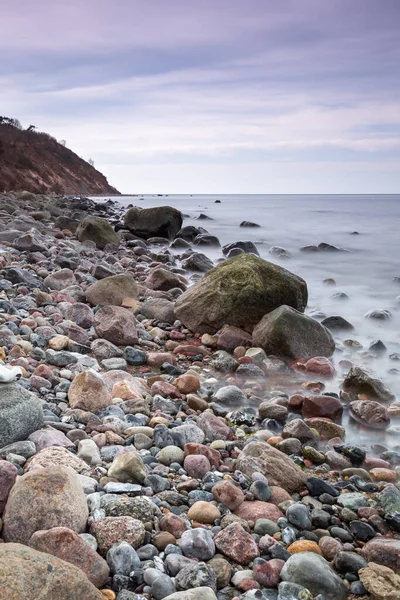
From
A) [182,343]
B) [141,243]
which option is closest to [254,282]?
[182,343]

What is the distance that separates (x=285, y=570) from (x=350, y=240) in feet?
76.4

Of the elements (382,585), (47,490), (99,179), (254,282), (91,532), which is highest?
(99,179)

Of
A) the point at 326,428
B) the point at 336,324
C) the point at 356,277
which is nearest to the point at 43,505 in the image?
the point at 326,428

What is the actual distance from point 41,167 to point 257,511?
200 feet

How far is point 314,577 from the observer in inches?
96.1

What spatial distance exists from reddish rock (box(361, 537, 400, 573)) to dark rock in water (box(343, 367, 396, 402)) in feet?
8.49

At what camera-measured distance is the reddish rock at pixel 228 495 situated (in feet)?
9.78

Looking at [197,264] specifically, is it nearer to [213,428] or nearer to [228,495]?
[213,428]

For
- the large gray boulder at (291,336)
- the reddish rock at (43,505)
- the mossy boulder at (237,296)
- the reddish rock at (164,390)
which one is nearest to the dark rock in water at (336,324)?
the mossy boulder at (237,296)

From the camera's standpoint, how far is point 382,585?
97.0 inches

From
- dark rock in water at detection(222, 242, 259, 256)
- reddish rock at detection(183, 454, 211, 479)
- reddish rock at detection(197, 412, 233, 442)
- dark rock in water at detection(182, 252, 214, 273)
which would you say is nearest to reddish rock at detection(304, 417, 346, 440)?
reddish rock at detection(197, 412, 233, 442)

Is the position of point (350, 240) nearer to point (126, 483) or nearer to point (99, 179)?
point (126, 483)

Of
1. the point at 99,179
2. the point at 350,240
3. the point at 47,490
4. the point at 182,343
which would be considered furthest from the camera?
the point at 99,179

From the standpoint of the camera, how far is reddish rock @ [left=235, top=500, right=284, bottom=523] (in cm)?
294
